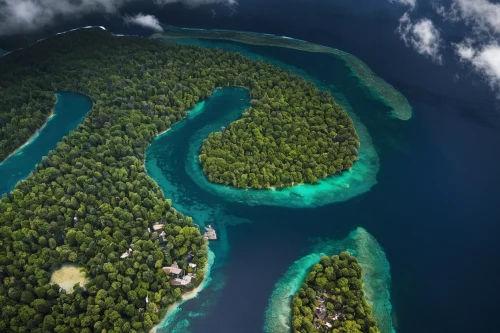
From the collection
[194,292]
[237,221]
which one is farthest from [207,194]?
[194,292]

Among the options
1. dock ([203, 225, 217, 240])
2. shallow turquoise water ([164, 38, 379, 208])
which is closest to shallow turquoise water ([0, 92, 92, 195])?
shallow turquoise water ([164, 38, 379, 208])

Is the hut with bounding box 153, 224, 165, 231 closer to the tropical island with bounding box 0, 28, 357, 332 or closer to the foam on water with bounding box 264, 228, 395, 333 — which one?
the tropical island with bounding box 0, 28, 357, 332

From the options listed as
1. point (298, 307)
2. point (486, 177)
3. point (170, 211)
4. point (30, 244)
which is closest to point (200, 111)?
point (170, 211)

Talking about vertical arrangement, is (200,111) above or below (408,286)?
above

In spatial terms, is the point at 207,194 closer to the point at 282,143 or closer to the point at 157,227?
the point at 157,227

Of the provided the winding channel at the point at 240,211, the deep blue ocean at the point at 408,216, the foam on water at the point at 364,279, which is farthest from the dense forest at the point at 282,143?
the foam on water at the point at 364,279

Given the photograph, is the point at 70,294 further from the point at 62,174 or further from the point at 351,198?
the point at 351,198
